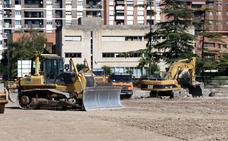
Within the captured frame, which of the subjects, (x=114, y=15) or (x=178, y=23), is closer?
(x=178, y=23)

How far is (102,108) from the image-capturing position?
31219mm

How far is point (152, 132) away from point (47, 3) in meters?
120

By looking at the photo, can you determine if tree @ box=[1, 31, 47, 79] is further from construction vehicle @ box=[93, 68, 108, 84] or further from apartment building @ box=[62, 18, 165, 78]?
construction vehicle @ box=[93, 68, 108, 84]

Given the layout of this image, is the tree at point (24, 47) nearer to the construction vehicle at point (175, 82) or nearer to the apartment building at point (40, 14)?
the apartment building at point (40, 14)

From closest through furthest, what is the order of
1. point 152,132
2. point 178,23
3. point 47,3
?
point 152,132
point 178,23
point 47,3

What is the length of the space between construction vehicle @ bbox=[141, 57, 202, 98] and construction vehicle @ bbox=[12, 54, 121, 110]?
39.2ft

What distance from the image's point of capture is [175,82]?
44500 mm

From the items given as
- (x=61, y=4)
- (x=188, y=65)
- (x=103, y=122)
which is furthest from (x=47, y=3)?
(x=103, y=122)

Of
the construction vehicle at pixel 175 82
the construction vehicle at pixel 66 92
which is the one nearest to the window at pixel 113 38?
the construction vehicle at pixel 175 82

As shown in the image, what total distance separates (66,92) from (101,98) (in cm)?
190

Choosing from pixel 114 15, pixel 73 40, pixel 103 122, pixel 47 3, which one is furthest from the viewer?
pixel 114 15

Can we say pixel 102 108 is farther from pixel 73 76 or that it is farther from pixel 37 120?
pixel 37 120

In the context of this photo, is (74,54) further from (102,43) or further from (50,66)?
(50,66)

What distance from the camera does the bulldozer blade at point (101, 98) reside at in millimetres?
30516
